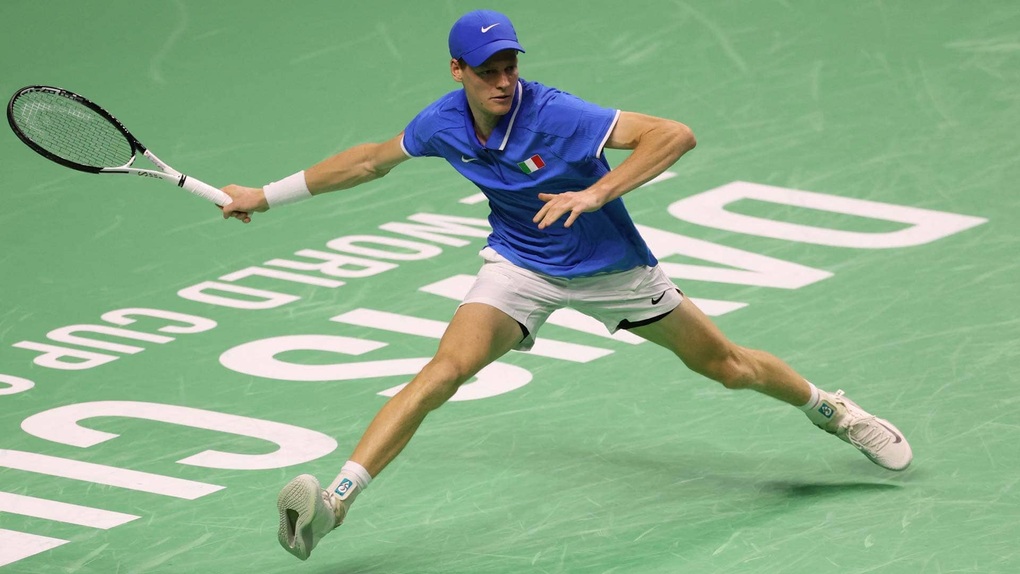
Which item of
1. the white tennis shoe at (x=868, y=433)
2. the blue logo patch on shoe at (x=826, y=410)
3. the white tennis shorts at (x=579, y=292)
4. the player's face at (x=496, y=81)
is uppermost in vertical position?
the player's face at (x=496, y=81)

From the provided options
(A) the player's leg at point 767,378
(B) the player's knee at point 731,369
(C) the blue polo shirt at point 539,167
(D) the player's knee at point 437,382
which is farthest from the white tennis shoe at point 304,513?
(B) the player's knee at point 731,369

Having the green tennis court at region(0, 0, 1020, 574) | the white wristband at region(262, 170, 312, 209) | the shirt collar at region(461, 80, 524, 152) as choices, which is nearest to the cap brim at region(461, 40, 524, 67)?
the shirt collar at region(461, 80, 524, 152)

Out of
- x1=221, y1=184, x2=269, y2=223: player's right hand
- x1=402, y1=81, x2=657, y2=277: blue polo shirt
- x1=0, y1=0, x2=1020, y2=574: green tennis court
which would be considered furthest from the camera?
x1=221, y1=184, x2=269, y2=223: player's right hand

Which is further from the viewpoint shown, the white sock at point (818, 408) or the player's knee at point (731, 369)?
the white sock at point (818, 408)

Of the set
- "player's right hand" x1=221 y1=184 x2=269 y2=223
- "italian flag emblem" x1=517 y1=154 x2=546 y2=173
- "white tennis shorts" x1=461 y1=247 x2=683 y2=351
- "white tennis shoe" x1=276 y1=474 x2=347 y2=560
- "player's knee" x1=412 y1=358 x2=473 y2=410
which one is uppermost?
"italian flag emblem" x1=517 y1=154 x2=546 y2=173

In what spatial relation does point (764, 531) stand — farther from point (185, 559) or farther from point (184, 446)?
point (184, 446)

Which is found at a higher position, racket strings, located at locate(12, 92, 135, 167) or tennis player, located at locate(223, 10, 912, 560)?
racket strings, located at locate(12, 92, 135, 167)

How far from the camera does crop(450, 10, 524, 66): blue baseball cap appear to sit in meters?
6.38

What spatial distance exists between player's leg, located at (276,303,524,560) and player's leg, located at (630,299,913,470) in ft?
2.17

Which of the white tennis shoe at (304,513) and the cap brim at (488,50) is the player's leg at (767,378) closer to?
the cap brim at (488,50)

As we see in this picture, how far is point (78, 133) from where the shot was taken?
7516mm

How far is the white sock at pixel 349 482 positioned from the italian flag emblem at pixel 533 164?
1315mm

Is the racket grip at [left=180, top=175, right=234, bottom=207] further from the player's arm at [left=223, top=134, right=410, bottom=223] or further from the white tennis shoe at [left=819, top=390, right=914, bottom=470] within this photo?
the white tennis shoe at [left=819, top=390, right=914, bottom=470]

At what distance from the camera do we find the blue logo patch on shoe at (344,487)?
6.06 m
